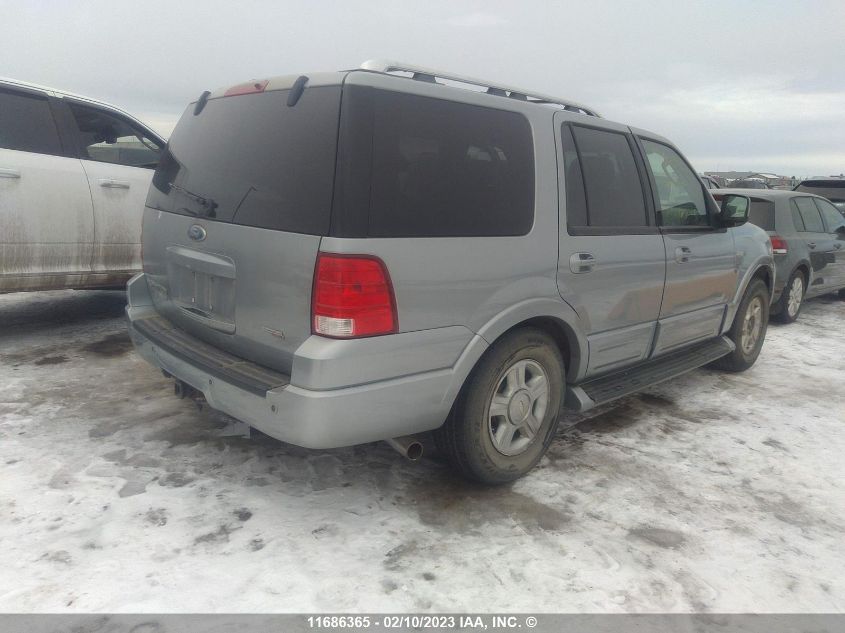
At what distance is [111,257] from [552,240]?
12.9 ft

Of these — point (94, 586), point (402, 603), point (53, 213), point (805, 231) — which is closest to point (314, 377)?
point (402, 603)

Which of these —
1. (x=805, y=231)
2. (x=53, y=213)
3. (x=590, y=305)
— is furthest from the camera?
(x=805, y=231)

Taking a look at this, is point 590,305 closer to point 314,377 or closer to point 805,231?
point 314,377

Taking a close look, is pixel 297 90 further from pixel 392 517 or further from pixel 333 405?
pixel 392 517

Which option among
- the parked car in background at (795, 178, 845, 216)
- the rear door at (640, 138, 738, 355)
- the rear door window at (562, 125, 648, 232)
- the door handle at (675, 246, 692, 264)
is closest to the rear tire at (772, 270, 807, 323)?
the rear door at (640, 138, 738, 355)

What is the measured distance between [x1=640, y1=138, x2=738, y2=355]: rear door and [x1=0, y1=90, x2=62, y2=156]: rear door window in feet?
14.5

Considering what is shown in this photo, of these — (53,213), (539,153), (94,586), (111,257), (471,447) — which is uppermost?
(539,153)

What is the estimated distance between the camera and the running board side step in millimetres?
3498

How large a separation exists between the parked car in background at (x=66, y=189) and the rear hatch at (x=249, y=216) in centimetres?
207

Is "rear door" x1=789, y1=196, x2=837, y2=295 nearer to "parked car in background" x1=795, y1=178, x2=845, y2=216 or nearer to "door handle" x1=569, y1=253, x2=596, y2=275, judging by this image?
"parked car in background" x1=795, y1=178, x2=845, y2=216

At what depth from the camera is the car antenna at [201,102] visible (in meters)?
Result: 3.28

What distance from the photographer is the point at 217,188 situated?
293 cm

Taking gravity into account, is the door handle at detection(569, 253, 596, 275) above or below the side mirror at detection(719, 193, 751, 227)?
below

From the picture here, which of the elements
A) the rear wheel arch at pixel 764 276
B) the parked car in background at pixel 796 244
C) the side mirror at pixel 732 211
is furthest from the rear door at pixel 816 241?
the side mirror at pixel 732 211
